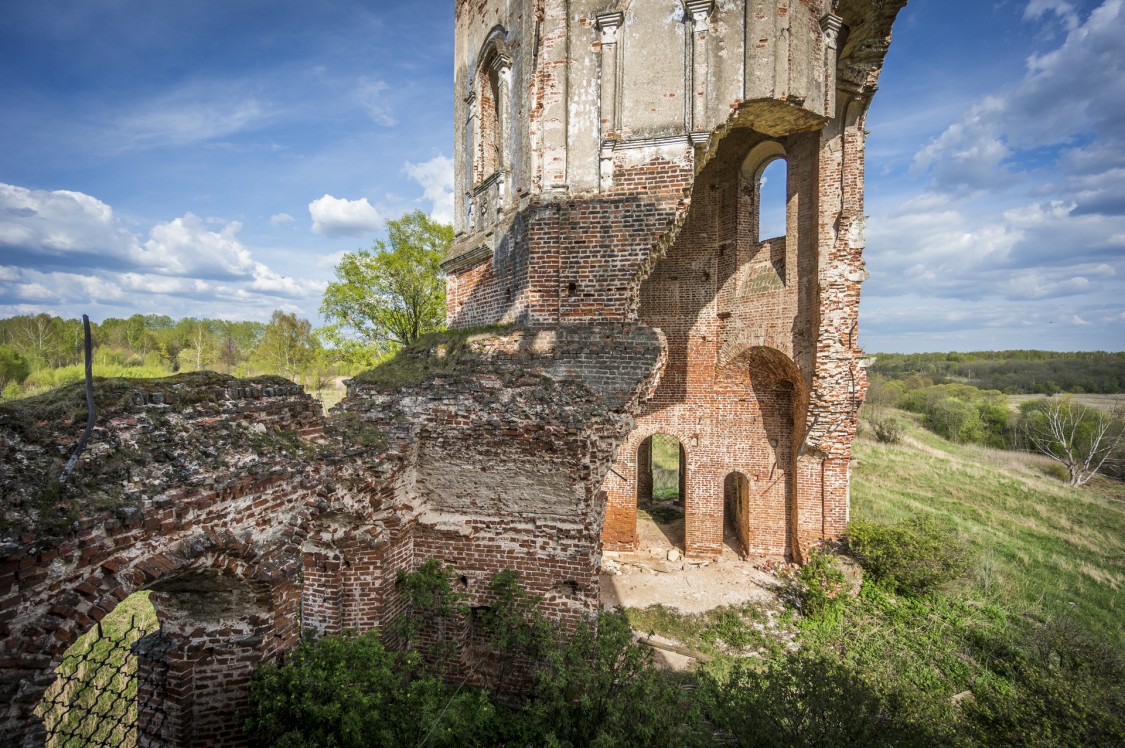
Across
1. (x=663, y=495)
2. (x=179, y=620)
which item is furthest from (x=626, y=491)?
(x=179, y=620)

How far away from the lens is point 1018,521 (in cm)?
1448

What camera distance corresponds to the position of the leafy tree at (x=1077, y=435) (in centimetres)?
2203

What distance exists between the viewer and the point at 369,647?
13.6 feet

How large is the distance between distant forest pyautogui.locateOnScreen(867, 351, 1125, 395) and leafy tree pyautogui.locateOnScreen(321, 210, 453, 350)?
3937 cm

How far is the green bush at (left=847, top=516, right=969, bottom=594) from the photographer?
8898 millimetres

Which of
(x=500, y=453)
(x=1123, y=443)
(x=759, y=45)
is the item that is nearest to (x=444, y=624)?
(x=500, y=453)

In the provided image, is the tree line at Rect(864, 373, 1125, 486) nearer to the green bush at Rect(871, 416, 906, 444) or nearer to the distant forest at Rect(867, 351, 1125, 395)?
the green bush at Rect(871, 416, 906, 444)

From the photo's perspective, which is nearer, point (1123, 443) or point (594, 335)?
point (594, 335)

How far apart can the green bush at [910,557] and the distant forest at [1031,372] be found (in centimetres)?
3880

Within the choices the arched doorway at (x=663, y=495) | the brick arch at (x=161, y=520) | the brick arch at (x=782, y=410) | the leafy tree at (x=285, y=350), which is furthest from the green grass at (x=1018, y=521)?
the leafy tree at (x=285, y=350)

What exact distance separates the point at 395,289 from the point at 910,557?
741 inches

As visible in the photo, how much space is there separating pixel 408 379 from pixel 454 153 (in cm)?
646

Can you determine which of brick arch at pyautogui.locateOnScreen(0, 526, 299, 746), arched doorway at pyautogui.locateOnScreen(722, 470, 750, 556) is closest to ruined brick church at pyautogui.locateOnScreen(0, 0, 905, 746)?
brick arch at pyautogui.locateOnScreen(0, 526, 299, 746)

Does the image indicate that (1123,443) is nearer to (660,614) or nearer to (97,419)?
(660,614)
